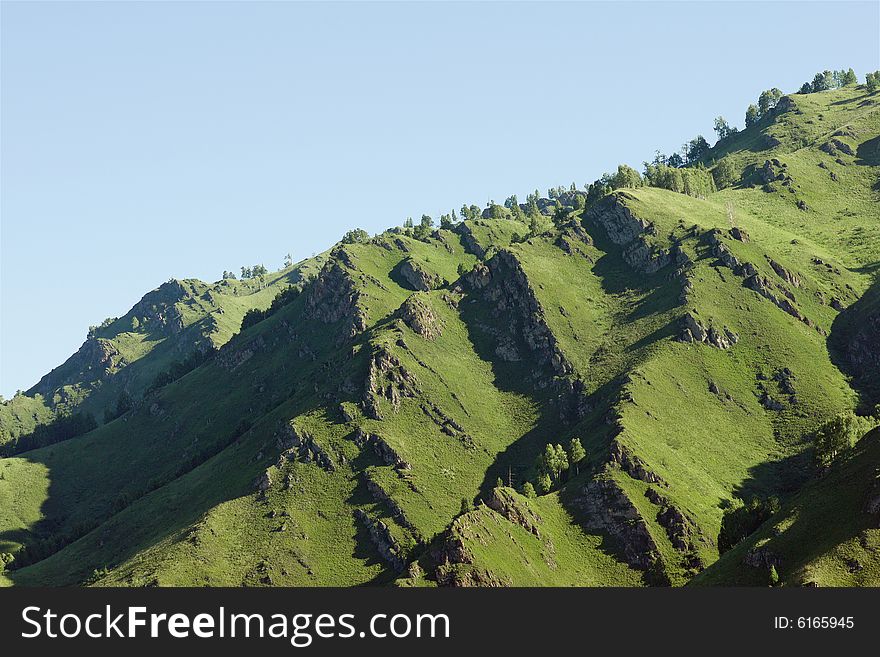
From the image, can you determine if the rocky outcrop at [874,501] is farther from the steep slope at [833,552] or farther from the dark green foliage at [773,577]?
the dark green foliage at [773,577]

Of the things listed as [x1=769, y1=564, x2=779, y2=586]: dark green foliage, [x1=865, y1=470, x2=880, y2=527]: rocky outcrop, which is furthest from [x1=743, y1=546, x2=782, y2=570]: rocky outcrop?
[x1=865, y1=470, x2=880, y2=527]: rocky outcrop

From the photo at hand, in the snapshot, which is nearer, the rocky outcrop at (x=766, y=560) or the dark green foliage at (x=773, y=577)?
the dark green foliage at (x=773, y=577)

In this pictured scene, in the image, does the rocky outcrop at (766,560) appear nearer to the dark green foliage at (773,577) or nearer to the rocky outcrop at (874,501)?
the dark green foliage at (773,577)

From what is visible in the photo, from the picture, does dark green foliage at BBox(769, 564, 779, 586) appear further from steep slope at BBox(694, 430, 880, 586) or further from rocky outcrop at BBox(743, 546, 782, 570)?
rocky outcrop at BBox(743, 546, 782, 570)

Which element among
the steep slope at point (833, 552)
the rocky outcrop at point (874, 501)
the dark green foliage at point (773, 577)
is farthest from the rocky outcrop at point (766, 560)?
the rocky outcrop at point (874, 501)

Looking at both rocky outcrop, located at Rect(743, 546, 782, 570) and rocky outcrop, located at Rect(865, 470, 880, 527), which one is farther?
rocky outcrop, located at Rect(743, 546, 782, 570)

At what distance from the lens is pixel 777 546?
7790 inches

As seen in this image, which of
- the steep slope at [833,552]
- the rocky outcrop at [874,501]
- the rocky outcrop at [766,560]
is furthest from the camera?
the rocky outcrop at [766,560]

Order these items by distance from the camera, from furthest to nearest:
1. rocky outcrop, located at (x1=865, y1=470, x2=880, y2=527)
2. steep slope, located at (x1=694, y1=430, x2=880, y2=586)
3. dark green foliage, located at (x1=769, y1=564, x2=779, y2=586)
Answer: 1. rocky outcrop, located at (x1=865, y1=470, x2=880, y2=527)
2. dark green foliage, located at (x1=769, y1=564, x2=779, y2=586)
3. steep slope, located at (x1=694, y1=430, x2=880, y2=586)

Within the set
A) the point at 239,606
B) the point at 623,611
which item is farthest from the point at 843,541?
the point at 239,606

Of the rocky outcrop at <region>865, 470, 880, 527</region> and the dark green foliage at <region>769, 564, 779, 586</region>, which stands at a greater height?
the rocky outcrop at <region>865, 470, 880, 527</region>

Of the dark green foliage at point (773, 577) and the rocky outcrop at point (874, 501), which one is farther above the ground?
the rocky outcrop at point (874, 501)

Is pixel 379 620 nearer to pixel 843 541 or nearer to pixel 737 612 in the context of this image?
pixel 737 612

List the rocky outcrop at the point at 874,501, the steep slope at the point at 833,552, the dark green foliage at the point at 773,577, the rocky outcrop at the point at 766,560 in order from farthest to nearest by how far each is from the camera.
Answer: the rocky outcrop at the point at 766,560 → the rocky outcrop at the point at 874,501 → the dark green foliage at the point at 773,577 → the steep slope at the point at 833,552
